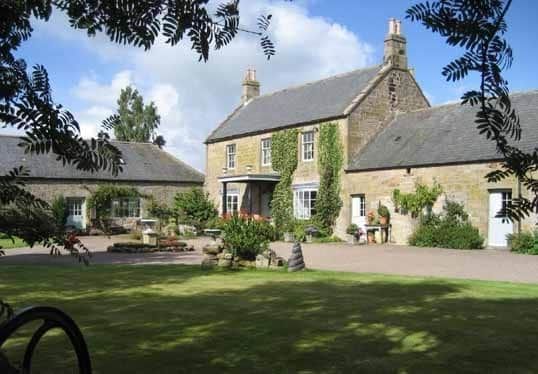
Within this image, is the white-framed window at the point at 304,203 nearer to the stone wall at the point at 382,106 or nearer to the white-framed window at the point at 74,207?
the stone wall at the point at 382,106

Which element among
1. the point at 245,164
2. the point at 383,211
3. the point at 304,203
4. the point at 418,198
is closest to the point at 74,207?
the point at 245,164

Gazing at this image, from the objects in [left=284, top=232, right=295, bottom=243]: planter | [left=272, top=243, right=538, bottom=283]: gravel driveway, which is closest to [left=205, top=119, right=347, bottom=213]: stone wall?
[left=284, top=232, right=295, bottom=243]: planter

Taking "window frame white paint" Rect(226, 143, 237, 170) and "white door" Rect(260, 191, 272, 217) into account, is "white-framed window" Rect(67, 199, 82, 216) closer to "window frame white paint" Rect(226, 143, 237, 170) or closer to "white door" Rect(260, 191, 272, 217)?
"window frame white paint" Rect(226, 143, 237, 170)

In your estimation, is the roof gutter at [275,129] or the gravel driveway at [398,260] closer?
the gravel driveway at [398,260]

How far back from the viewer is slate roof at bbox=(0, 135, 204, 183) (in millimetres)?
35031

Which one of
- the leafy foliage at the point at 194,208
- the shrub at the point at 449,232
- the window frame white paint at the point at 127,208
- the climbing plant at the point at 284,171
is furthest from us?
the window frame white paint at the point at 127,208

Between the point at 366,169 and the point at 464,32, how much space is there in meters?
25.4

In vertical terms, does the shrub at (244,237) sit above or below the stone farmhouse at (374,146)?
below

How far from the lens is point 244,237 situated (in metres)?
15.8

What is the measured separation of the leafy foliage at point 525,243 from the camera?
67.1 feet

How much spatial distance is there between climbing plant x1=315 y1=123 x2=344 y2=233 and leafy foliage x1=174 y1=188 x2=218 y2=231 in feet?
32.0

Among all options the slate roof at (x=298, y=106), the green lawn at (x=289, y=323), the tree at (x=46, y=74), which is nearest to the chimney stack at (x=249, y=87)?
the slate roof at (x=298, y=106)

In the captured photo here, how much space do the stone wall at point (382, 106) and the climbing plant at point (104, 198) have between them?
51.0 ft

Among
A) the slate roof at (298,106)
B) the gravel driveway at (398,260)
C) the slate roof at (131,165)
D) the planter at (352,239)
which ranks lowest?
the gravel driveway at (398,260)
